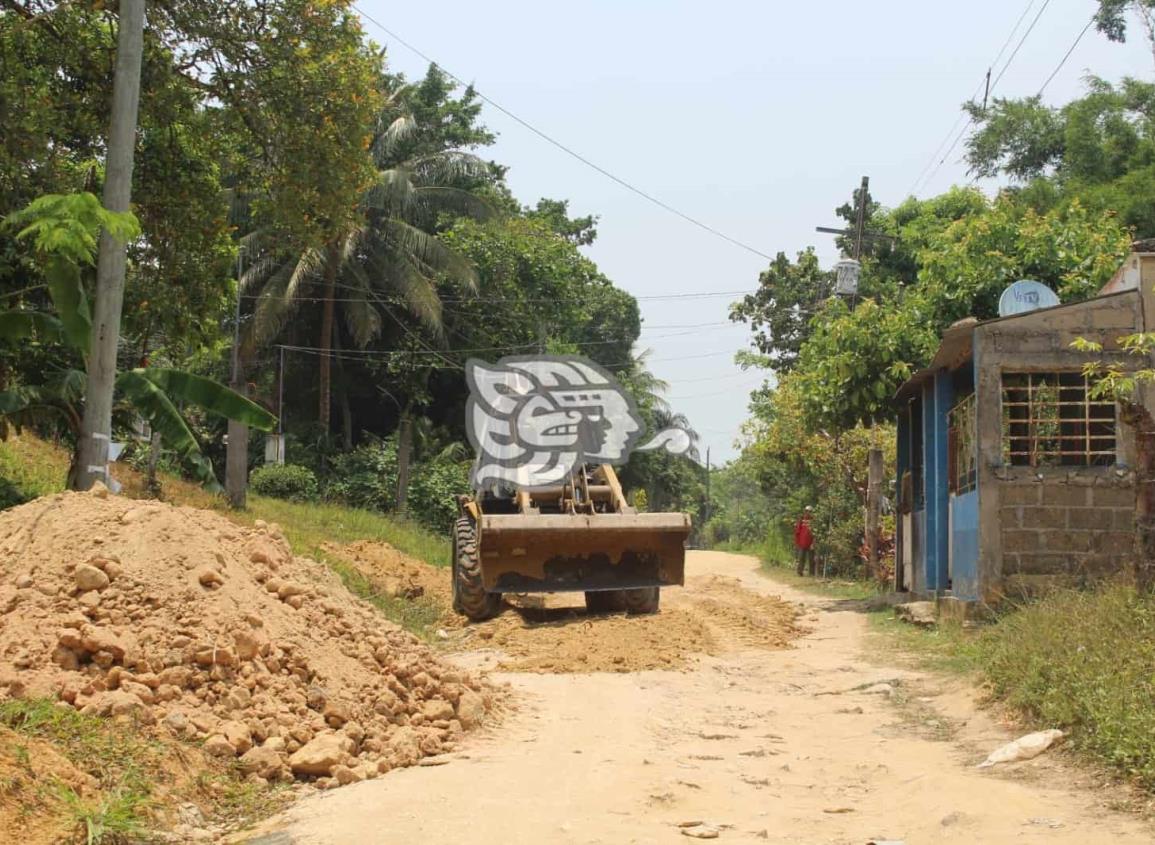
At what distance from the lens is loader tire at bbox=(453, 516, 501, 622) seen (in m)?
14.8

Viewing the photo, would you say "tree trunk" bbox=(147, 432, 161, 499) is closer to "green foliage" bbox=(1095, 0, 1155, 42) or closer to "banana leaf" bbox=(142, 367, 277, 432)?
"banana leaf" bbox=(142, 367, 277, 432)

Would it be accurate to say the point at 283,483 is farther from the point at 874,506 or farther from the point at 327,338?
the point at 874,506

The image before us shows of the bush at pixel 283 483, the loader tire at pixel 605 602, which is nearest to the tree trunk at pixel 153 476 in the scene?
the bush at pixel 283 483

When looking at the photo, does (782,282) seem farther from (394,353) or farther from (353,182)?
(353,182)

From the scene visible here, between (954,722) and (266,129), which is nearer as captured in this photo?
(954,722)

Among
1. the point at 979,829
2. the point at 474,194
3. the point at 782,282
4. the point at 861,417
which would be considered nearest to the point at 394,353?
the point at 474,194

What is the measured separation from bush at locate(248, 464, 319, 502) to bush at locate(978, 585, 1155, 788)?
2168 centimetres

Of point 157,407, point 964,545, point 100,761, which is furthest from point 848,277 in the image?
point 100,761

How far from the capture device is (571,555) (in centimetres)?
1456

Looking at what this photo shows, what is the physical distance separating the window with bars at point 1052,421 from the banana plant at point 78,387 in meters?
8.16

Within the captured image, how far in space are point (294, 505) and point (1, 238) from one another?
13.9 meters

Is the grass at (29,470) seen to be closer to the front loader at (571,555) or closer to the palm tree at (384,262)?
the front loader at (571,555)

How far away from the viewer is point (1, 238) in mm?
14828

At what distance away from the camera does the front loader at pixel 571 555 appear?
14.2 m
